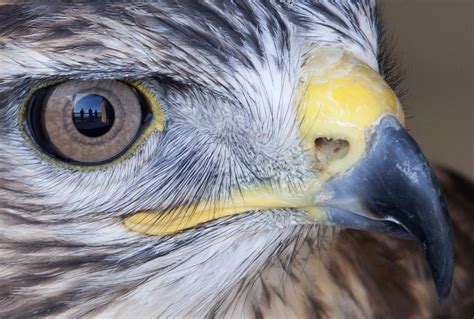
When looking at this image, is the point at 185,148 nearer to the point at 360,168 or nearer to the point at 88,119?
the point at 88,119

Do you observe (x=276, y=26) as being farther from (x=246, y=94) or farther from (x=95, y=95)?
(x=95, y=95)

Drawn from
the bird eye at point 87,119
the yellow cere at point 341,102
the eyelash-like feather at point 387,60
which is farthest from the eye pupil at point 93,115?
the eyelash-like feather at point 387,60

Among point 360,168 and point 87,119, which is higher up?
point 87,119

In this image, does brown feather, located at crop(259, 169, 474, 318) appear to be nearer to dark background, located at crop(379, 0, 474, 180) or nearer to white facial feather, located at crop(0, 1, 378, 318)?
white facial feather, located at crop(0, 1, 378, 318)

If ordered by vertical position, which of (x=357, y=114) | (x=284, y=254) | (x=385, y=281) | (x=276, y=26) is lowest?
(x=385, y=281)

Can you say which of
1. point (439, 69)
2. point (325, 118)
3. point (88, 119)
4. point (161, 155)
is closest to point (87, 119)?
point (88, 119)

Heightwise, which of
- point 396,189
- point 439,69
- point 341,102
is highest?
point 341,102

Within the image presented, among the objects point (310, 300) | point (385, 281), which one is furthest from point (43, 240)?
point (385, 281)
